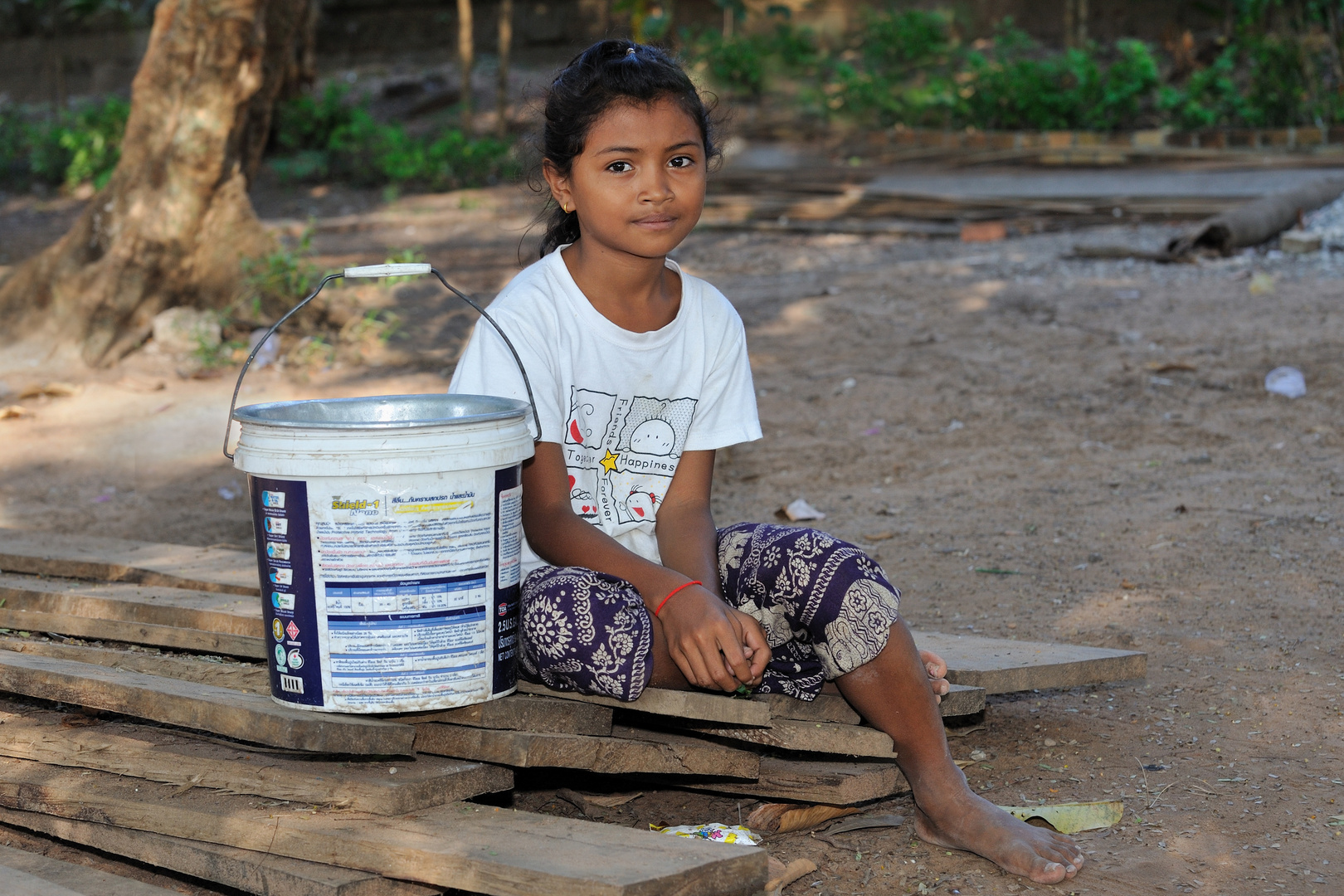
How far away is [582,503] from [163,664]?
A: 86cm

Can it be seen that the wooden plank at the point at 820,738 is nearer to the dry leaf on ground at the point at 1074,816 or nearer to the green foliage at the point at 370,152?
the dry leaf on ground at the point at 1074,816

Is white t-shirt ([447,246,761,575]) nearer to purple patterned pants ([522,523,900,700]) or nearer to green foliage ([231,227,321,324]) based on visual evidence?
purple patterned pants ([522,523,900,700])

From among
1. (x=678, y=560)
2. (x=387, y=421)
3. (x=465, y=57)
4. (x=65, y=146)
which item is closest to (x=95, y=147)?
(x=65, y=146)

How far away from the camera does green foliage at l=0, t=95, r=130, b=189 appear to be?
13.4 meters

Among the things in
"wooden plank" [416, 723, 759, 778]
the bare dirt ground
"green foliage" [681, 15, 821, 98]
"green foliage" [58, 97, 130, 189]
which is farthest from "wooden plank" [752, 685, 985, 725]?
"green foliage" [58, 97, 130, 189]

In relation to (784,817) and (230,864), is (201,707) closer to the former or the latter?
(230,864)

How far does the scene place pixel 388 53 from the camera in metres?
18.5

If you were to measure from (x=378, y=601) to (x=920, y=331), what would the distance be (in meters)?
4.80

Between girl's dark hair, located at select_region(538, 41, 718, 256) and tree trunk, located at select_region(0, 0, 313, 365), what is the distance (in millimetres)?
4319

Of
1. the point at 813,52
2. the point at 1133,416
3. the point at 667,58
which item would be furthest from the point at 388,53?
the point at 667,58

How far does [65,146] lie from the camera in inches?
542

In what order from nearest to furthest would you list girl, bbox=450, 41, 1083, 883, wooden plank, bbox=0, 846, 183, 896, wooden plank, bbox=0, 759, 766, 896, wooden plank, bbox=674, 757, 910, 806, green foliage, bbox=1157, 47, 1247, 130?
wooden plank, bbox=0, 759, 766, 896, wooden plank, bbox=0, 846, 183, 896, girl, bbox=450, 41, 1083, 883, wooden plank, bbox=674, 757, 910, 806, green foliage, bbox=1157, 47, 1247, 130

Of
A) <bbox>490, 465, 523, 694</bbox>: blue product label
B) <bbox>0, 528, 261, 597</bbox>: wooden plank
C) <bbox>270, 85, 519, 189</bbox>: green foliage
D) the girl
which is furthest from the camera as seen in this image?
<bbox>270, 85, 519, 189</bbox>: green foliage

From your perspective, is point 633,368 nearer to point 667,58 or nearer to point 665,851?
point 667,58
